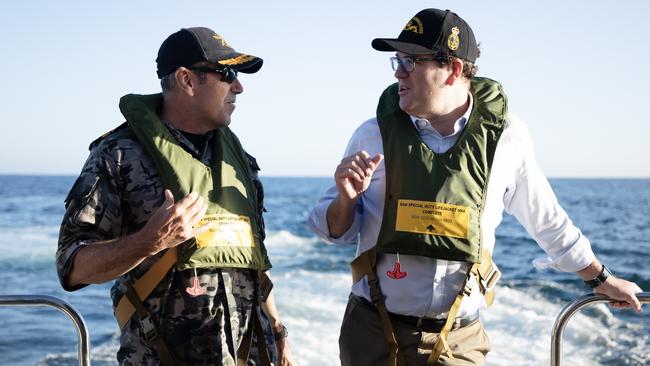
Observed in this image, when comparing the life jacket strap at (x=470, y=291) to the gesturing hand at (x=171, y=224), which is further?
the life jacket strap at (x=470, y=291)

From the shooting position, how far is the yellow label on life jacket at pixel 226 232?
290 cm

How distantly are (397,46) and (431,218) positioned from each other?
2.12 ft

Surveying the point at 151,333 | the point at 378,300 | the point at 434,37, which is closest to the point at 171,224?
the point at 151,333

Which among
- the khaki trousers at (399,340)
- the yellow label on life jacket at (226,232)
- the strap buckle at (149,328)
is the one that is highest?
the yellow label on life jacket at (226,232)

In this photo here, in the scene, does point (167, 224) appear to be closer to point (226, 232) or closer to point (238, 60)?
point (226, 232)

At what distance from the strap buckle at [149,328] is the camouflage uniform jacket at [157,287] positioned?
1.1 inches

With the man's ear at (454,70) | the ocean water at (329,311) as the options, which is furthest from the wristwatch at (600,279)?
the ocean water at (329,311)

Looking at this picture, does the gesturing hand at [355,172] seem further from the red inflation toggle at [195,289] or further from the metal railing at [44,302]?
the metal railing at [44,302]

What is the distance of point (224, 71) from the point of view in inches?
118

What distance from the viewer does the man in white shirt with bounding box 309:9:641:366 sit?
10.2 ft

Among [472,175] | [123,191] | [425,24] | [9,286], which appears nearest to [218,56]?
[123,191]

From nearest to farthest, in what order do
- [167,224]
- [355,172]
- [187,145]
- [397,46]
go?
[167,224] < [355,172] < [187,145] < [397,46]

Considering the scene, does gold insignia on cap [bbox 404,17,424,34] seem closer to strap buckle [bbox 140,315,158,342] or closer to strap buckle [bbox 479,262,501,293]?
strap buckle [bbox 479,262,501,293]

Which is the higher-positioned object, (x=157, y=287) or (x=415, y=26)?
(x=415, y=26)
